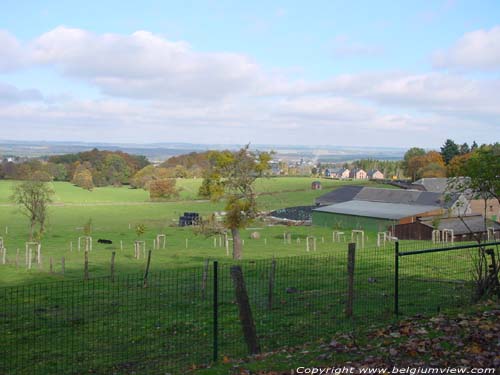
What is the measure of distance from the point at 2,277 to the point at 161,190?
7410 cm

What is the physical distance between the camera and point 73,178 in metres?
128

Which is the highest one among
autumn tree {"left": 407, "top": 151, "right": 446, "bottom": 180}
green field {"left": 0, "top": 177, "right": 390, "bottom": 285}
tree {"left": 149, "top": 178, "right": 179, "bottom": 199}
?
autumn tree {"left": 407, "top": 151, "right": 446, "bottom": 180}

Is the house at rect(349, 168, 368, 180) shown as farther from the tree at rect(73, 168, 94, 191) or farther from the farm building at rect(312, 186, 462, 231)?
the farm building at rect(312, 186, 462, 231)

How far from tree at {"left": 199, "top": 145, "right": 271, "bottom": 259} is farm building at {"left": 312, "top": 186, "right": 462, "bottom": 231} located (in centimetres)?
2452

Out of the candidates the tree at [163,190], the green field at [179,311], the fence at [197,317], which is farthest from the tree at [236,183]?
the tree at [163,190]

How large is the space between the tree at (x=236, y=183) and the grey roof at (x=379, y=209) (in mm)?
25310

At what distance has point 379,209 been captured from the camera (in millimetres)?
64750

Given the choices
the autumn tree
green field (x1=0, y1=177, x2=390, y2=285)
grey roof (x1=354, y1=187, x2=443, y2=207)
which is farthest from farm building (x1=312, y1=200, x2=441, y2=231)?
the autumn tree

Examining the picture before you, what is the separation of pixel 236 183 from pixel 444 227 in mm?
22116

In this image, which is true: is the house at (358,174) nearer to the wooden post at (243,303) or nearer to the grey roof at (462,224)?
the grey roof at (462,224)

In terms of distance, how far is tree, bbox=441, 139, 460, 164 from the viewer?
4663 inches

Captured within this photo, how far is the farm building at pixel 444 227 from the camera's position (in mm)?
49156

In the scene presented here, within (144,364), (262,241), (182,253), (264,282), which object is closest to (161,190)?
(262,241)

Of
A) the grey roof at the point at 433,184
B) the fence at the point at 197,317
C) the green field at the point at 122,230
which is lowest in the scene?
the green field at the point at 122,230
